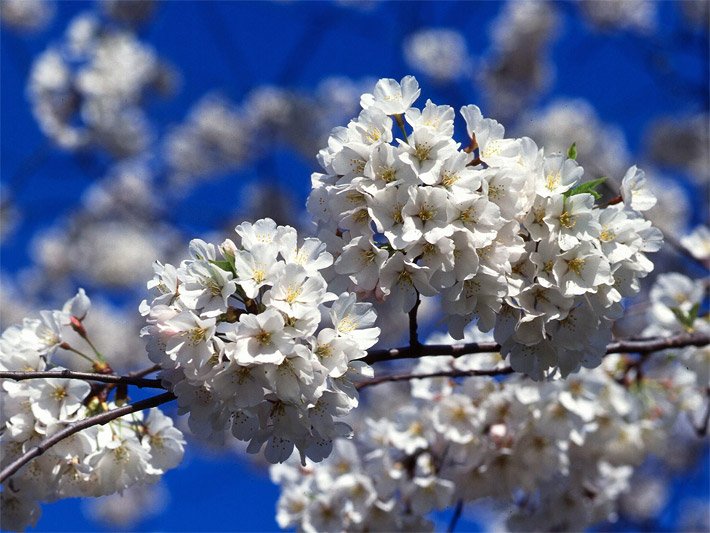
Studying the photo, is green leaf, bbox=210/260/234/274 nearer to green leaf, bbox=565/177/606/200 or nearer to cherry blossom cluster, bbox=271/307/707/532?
green leaf, bbox=565/177/606/200

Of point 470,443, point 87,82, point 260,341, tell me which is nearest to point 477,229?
point 260,341

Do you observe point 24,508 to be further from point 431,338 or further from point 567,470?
point 567,470

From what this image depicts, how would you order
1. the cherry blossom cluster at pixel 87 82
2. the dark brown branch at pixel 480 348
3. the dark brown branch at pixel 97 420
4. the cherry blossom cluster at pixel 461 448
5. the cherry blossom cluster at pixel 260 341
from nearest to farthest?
the cherry blossom cluster at pixel 260 341 < the dark brown branch at pixel 97 420 < the dark brown branch at pixel 480 348 < the cherry blossom cluster at pixel 461 448 < the cherry blossom cluster at pixel 87 82

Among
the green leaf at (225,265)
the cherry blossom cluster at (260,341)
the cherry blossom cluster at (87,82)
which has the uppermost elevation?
the cherry blossom cluster at (87,82)

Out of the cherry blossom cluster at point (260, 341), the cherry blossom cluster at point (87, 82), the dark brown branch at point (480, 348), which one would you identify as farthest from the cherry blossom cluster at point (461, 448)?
the cherry blossom cluster at point (87, 82)

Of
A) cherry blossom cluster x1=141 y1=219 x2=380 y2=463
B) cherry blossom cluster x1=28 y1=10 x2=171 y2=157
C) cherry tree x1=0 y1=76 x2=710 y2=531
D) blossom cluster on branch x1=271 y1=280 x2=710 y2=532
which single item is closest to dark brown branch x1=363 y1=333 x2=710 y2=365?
cherry tree x1=0 y1=76 x2=710 y2=531

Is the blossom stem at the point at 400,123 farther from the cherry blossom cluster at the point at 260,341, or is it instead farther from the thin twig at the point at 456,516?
the thin twig at the point at 456,516

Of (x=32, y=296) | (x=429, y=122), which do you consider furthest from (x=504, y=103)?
(x=429, y=122)

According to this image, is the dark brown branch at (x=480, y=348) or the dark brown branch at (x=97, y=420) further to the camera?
the dark brown branch at (x=480, y=348)
